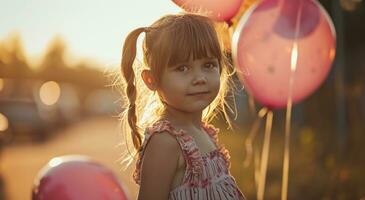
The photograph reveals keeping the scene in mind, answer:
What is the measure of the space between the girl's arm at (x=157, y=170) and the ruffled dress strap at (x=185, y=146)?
34 millimetres

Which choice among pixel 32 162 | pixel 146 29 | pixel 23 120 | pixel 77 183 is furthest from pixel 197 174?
pixel 23 120

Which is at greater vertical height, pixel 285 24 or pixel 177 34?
pixel 177 34

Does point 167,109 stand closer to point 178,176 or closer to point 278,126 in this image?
point 178,176

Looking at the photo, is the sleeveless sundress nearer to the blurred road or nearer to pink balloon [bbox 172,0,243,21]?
pink balloon [bbox 172,0,243,21]

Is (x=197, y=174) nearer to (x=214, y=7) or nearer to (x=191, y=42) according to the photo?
(x=191, y=42)

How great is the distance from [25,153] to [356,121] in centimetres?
951

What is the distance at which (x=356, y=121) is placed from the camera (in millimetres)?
10680

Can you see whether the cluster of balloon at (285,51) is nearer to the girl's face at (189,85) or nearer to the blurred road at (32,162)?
the girl's face at (189,85)

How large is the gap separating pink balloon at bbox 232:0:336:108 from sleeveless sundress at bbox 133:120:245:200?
68.6 inches

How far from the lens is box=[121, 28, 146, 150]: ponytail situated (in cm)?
272

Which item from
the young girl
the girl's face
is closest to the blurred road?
the young girl

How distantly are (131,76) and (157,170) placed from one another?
374mm

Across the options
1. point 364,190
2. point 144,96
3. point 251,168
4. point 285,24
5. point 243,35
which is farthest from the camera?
point 251,168

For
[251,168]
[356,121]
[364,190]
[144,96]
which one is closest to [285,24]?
[144,96]
